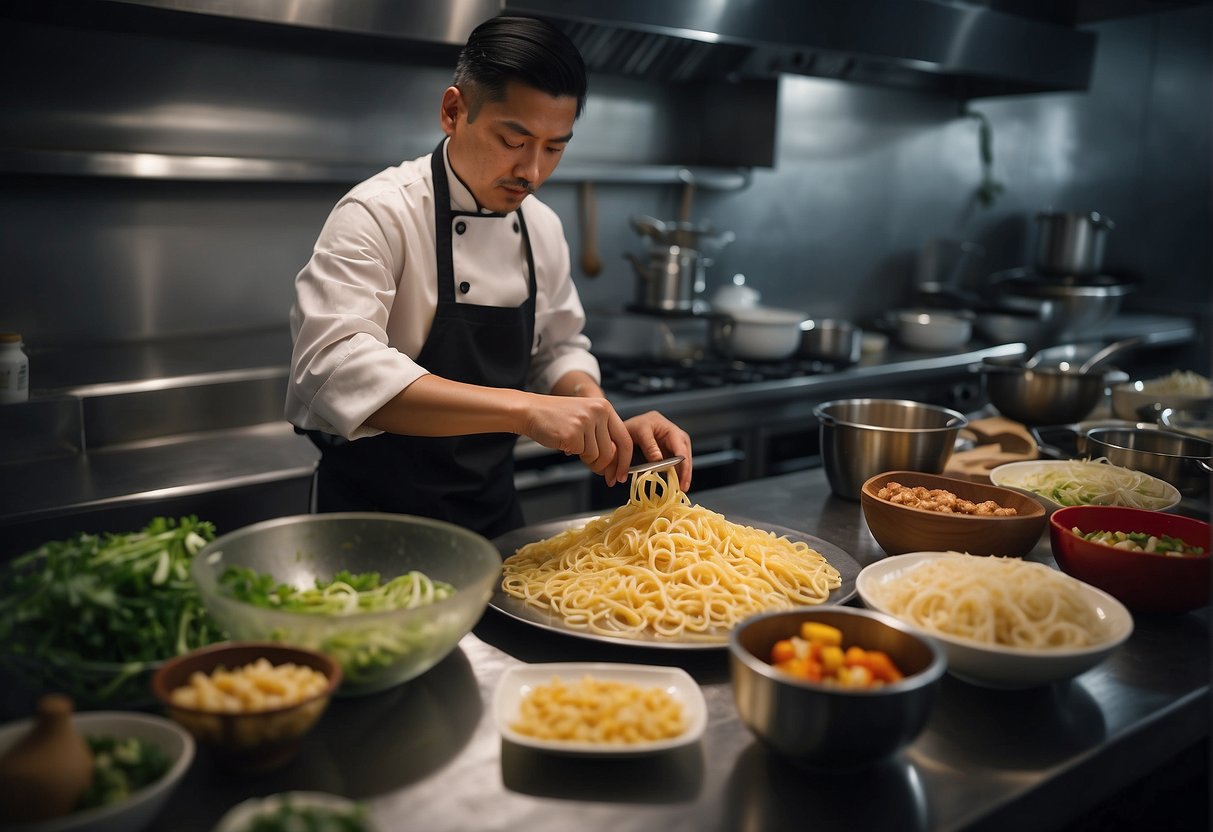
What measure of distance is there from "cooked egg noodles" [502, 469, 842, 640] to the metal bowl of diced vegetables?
8.2 inches

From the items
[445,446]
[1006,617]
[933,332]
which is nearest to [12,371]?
[445,446]

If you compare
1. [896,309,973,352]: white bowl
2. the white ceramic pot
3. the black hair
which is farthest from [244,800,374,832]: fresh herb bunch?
[896,309,973,352]: white bowl

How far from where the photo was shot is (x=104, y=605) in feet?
4.20

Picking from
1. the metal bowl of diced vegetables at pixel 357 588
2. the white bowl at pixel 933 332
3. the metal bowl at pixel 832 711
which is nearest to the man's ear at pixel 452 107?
the metal bowl of diced vegetables at pixel 357 588

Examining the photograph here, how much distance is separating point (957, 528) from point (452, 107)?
1.30 m

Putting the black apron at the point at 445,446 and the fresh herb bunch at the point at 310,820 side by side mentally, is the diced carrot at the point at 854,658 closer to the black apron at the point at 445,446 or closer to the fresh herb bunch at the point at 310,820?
the fresh herb bunch at the point at 310,820

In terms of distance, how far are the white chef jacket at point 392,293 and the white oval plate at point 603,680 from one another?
69cm

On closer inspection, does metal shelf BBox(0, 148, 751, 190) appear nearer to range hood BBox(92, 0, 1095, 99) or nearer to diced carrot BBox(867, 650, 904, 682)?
range hood BBox(92, 0, 1095, 99)

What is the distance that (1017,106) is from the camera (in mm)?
6191

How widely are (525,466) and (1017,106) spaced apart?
4.49 meters

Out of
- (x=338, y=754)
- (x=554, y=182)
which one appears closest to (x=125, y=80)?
(x=554, y=182)

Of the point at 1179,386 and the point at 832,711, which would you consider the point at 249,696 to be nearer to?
the point at 832,711

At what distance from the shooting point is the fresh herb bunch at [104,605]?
126 centimetres

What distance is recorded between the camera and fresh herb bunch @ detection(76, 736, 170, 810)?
1.04m
